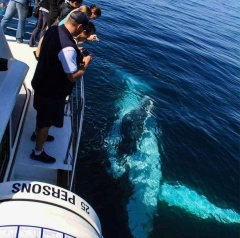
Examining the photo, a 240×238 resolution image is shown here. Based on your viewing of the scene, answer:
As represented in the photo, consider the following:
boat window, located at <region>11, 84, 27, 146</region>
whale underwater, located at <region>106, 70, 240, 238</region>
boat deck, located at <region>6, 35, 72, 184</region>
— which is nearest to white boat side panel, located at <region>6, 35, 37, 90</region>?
boat window, located at <region>11, 84, 27, 146</region>

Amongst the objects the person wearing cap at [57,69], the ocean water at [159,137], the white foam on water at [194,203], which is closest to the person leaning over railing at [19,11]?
the ocean water at [159,137]

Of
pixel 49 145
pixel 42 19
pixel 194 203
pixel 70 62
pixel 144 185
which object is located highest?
pixel 70 62

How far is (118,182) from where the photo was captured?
8953 mm

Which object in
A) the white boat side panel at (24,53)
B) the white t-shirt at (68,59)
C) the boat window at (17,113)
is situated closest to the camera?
the white t-shirt at (68,59)

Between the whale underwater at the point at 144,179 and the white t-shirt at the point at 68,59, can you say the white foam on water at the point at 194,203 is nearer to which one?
the whale underwater at the point at 144,179

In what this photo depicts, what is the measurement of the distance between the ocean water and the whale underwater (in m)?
0.03

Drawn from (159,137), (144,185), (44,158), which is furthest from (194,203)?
(44,158)

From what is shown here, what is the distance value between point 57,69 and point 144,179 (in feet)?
18.8

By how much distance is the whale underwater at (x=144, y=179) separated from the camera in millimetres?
8289

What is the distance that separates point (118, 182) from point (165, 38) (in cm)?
1580

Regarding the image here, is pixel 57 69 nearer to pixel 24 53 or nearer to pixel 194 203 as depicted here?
pixel 24 53

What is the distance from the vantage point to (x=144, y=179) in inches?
367

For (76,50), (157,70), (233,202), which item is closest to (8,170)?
(76,50)

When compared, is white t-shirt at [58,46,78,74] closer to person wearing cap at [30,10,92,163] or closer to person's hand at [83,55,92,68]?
person wearing cap at [30,10,92,163]
